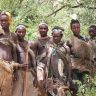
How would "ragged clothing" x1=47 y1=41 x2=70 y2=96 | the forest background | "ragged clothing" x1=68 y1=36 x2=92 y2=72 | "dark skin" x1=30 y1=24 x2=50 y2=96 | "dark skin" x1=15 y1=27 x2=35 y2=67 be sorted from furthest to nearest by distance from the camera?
the forest background
"ragged clothing" x1=68 y1=36 x2=92 y2=72
"dark skin" x1=30 y1=24 x2=50 y2=96
"ragged clothing" x1=47 y1=41 x2=70 y2=96
"dark skin" x1=15 y1=27 x2=35 y2=67

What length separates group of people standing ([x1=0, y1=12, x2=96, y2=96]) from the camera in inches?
341

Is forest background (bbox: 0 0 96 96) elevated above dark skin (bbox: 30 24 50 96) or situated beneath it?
elevated above

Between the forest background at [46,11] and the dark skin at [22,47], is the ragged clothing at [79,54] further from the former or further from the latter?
the forest background at [46,11]

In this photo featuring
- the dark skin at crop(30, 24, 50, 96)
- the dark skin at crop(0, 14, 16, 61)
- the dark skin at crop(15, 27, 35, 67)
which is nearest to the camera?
the dark skin at crop(0, 14, 16, 61)

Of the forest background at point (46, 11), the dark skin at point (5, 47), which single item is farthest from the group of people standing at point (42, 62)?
the forest background at point (46, 11)

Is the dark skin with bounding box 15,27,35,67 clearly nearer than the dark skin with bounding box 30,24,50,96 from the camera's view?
Yes

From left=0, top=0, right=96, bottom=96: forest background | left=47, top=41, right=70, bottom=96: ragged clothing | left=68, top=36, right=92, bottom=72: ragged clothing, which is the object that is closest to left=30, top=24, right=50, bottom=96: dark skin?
left=47, top=41, right=70, bottom=96: ragged clothing

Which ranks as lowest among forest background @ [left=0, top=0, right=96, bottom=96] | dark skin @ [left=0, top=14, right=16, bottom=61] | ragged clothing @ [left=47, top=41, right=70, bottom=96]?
ragged clothing @ [left=47, top=41, right=70, bottom=96]

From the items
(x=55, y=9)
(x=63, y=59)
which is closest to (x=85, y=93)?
(x=63, y=59)

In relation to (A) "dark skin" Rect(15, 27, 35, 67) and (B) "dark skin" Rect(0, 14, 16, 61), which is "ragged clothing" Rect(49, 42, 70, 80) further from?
(B) "dark skin" Rect(0, 14, 16, 61)

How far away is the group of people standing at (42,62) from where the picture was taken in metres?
8.66

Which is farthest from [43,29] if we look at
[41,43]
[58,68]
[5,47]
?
[5,47]

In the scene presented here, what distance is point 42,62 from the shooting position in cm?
927

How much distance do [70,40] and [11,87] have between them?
1844mm
